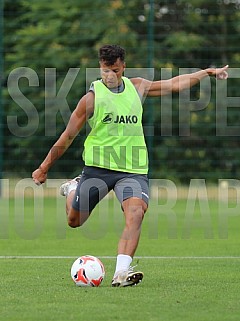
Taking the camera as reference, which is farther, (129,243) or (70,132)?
(70,132)

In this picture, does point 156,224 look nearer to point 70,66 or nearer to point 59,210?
point 59,210

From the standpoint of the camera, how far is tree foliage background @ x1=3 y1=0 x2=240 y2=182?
23812 mm

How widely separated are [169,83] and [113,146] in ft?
2.91

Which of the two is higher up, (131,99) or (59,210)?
(131,99)

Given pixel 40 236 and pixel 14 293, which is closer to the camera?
pixel 14 293

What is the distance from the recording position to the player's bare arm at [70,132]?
29.2ft

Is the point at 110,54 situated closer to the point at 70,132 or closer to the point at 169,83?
the point at 70,132

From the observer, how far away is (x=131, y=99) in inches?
359

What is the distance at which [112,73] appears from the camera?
8945 mm

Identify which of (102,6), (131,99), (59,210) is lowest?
(59,210)

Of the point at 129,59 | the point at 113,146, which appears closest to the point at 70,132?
the point at 113,146

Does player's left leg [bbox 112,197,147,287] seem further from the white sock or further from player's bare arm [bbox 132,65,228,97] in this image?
player's bare arm [bbox 132,65,228,97]

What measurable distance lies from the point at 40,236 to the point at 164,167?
347 inches

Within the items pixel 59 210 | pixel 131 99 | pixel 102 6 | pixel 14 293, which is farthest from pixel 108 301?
pixel 102 6
